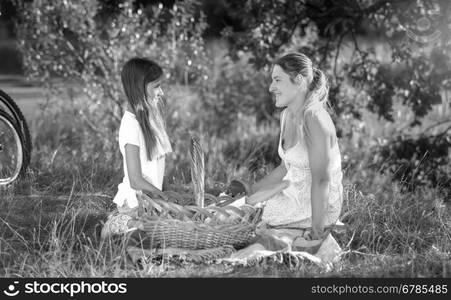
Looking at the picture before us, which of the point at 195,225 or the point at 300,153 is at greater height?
the point at 300,153

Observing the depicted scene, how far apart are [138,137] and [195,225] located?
2.27ft

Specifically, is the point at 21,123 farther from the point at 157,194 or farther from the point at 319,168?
the point at 319,168

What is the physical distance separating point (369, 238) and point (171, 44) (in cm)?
420

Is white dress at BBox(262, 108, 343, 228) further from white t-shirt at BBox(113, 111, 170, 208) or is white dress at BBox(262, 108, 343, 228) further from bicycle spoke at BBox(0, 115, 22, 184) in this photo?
bicycle spoke at BBox(0, 115, 22, 184)

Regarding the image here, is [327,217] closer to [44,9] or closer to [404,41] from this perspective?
[404,41]

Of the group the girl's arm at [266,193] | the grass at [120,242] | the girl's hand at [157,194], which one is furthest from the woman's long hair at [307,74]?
the girl's hand at [157,194]

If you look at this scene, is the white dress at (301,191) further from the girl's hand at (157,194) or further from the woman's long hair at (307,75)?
the girl's hand at (157,194)

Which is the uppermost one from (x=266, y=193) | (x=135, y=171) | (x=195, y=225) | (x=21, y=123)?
(x=21, y=123)

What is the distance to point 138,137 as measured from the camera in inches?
193

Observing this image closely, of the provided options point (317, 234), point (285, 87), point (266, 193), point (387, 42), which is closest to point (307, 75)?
point (285, 87)

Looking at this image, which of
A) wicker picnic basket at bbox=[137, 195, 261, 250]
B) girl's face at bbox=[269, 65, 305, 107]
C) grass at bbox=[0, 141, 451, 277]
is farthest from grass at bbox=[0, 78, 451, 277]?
girl's face at bbox=[269, 65, 305, 107]

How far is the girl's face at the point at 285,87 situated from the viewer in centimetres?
475

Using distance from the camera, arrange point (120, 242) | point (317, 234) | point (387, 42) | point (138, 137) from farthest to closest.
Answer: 1. point (387, 42)
2. point (138, 137)
3. point (120, 242)
4. point (317, 234)

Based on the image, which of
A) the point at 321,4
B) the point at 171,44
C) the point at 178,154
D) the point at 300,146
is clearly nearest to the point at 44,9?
the point at 171,44
